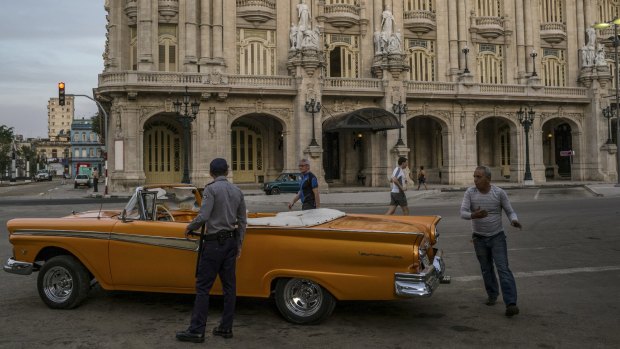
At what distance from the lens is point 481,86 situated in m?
36.5

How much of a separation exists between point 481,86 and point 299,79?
1383 cm

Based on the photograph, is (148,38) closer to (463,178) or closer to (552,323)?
(463,178)

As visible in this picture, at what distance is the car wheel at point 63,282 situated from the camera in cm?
576

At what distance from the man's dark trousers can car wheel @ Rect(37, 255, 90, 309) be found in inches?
71.9

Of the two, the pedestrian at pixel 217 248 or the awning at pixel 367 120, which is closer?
the pedestrian at pixel 217 248

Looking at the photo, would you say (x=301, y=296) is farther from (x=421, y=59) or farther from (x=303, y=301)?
(x=421, y=59)

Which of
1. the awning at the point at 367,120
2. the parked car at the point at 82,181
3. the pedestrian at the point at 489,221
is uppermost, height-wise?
the awning at the point at 367,120

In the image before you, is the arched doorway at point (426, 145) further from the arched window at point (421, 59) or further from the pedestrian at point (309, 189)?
the pedestrian at point (309, 189)

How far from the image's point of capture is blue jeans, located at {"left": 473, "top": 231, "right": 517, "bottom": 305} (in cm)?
555

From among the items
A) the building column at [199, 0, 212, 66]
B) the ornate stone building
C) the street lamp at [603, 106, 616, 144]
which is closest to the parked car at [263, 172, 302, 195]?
the ornate stone building

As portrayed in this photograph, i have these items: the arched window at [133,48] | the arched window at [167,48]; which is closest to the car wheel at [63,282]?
the arched window at [167,48]

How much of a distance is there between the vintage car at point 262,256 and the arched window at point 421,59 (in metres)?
32.7

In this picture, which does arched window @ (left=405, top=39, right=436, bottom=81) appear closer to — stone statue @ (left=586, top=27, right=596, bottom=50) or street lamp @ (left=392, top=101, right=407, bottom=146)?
street lamp @ (left=392, top=101, right=407, bottom=146)

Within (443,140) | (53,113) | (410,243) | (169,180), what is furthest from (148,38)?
(53,113)
